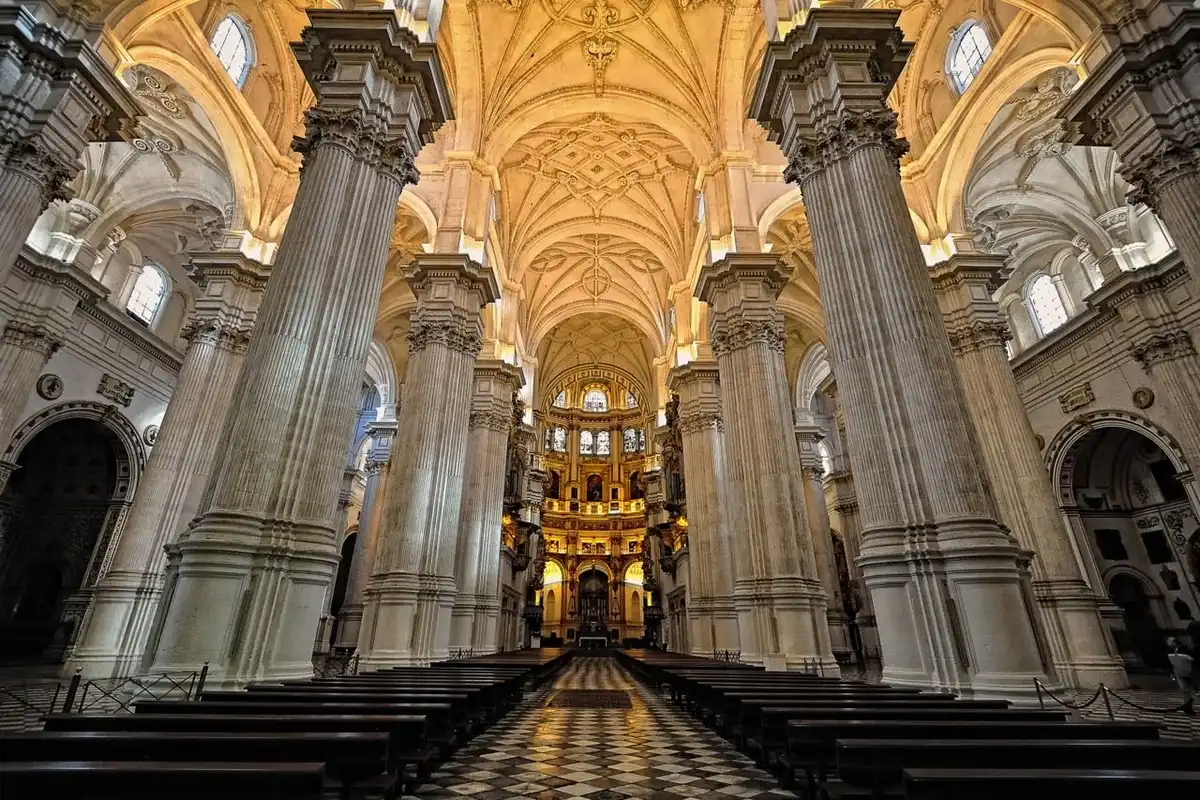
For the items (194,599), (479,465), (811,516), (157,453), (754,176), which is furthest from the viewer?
(811,516)

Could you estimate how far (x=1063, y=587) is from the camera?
36.9ft

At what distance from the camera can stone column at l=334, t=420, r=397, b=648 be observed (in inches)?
762

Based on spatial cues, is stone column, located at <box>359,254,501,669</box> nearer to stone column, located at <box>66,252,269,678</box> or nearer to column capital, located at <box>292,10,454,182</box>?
stone column, located at <box>66,252,269,678</box>

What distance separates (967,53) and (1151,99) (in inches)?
286

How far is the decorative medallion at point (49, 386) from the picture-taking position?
15086 mm

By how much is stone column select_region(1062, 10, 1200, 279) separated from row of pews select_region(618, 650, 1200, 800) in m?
8.01

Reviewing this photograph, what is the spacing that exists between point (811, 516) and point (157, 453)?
1980 cm

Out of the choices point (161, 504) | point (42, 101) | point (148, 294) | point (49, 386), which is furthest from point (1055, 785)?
point (148, 294)

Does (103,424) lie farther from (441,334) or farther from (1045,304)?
(1045,304)

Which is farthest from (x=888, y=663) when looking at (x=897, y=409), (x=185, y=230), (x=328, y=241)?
(x=185, y=230)

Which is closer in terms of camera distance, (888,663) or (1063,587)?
(888,663)

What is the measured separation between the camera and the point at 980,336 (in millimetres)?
13328

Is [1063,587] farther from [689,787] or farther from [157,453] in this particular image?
[157,453]

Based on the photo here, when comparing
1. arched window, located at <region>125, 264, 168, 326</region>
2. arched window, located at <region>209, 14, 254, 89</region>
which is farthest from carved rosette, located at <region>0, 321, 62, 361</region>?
arched window, located at <region>209, 14, 254, 89</region>
